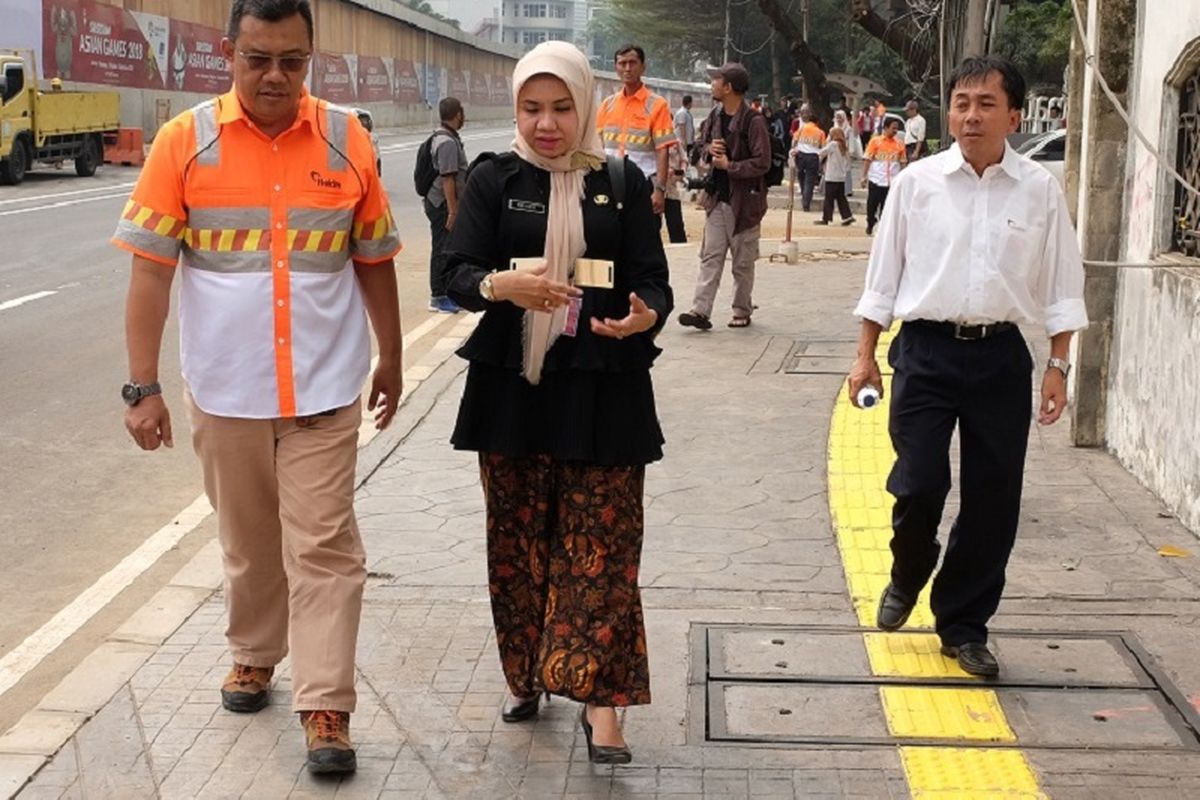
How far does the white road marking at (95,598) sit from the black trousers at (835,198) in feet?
60.0

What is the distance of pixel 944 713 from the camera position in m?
4.79

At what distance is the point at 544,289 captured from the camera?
412 centimetres

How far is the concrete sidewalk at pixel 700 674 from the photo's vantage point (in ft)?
14.3

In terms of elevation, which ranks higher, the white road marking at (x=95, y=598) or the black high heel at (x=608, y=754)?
the black high heel at (x=608, y=754)

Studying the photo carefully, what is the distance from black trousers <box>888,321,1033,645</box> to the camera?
197 inches

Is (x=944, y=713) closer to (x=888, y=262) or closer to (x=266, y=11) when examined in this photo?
(x=888, y=262)

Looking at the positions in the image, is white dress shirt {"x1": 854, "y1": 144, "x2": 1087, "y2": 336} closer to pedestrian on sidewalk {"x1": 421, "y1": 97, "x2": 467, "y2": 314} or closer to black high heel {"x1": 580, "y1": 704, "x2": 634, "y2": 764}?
black high heel {"x1": 580, "y1": 704, "x2": 634, "y2": 764}

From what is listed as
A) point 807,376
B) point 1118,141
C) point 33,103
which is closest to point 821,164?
Answer: point 33,103

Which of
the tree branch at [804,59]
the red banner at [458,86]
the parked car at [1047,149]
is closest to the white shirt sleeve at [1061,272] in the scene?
the parked car at [1047,149]

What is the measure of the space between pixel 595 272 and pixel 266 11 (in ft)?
3.37

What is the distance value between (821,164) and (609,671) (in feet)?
82.1

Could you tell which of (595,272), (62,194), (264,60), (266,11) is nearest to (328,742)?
(595,272)

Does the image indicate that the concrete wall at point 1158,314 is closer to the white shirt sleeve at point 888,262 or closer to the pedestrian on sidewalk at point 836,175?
the white shirt sleeve at point 888,262

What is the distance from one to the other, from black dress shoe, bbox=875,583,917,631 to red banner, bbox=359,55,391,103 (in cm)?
6249
